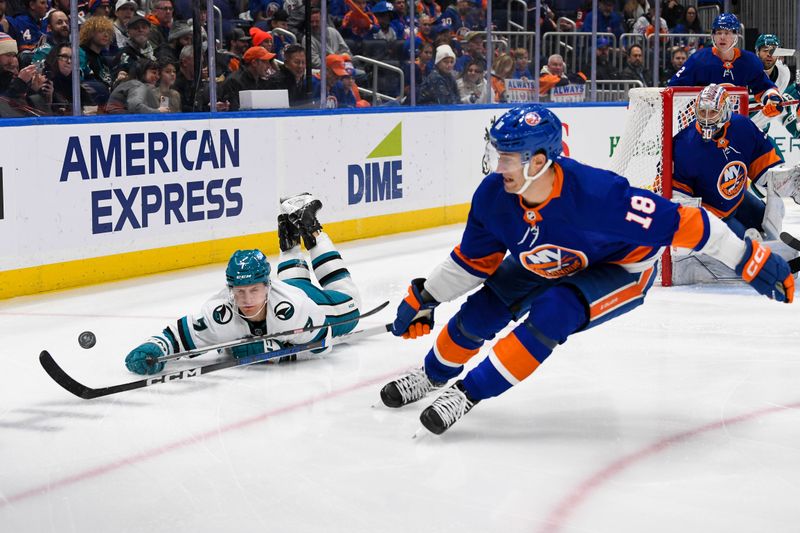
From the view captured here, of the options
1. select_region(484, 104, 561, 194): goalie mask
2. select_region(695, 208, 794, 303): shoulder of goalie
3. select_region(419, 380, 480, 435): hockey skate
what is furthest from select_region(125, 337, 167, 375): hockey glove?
select_region(695, 208, 794, 303): shoulder of goalie

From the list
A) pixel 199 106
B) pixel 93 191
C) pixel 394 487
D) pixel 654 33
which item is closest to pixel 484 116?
pixel 654 33

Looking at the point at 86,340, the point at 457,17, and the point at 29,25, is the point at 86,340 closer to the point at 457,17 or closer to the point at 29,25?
the point at 29,25

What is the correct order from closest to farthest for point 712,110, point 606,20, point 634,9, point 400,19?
point 712,110, point 400,19, point 606,20, point 634,9

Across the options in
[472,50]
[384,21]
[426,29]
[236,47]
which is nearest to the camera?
[236,47]

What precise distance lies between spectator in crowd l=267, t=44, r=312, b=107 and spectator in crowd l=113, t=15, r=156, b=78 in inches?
46.5

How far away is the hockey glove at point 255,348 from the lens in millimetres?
4062

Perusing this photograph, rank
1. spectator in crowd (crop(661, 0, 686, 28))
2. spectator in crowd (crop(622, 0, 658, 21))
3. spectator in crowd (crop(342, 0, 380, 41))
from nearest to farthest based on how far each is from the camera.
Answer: spectator in crowd (crop(342, 0, 380, 41))
spectator in crowd (crop(622, 0, 658, 21))
spectator in crowd (crop(661, 0, 686, 28))

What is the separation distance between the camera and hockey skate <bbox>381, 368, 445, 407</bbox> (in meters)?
3.50

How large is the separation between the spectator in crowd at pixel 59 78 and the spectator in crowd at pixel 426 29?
3409mm

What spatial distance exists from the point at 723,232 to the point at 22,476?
1.94 m

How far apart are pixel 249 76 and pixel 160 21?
34.4 inches

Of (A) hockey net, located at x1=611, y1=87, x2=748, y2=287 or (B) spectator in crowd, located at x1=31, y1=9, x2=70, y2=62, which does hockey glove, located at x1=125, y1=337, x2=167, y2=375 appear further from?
(A) hockey net, located at x1=611, y1=87, x2=748, y2=287

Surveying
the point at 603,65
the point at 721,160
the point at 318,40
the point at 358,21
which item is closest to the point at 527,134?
the point at 721,160

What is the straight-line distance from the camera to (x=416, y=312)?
3.35 meters
